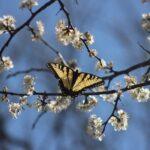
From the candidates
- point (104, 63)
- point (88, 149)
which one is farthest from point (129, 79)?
point (88, 149)

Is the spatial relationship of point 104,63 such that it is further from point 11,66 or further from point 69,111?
point 69,111

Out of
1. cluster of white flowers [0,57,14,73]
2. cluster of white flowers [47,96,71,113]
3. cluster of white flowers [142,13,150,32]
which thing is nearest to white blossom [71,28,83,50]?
cluster of white flowers [47,96,71,113]

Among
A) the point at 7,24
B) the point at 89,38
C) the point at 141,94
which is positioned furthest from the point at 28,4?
the point at 141,94

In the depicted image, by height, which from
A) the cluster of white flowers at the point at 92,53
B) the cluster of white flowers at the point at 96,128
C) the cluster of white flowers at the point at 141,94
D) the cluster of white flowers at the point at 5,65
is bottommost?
the cluster of white flowers at the point at 96,128

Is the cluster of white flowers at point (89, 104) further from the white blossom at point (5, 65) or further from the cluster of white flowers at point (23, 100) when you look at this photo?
the white blossom at point (5, 65)

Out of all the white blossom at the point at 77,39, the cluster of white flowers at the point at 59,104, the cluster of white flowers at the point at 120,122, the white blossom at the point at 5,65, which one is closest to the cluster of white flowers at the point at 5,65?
the white blossom at the point at 5,65

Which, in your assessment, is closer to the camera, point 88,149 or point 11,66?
point 11,66

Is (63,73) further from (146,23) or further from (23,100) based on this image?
(146,23)
